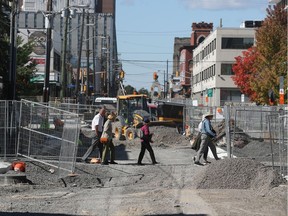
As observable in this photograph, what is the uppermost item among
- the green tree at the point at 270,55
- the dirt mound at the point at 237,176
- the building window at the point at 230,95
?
the green tree at the point at 270,55

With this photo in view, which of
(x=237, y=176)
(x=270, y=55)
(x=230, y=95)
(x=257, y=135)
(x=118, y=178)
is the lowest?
(x=118, y=178)

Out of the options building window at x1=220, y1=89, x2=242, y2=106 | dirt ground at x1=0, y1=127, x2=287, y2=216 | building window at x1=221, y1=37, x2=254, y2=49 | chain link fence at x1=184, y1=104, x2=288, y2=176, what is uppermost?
building window at x1=221, y1=37, x2=254, y2=49

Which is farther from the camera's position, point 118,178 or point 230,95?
point 230,95

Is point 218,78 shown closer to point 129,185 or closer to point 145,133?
point 145,133

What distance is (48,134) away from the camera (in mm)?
19266

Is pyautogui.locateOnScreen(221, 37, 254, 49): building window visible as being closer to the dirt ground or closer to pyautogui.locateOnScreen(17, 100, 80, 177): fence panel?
the dirt ground

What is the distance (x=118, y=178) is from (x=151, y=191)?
3.85m

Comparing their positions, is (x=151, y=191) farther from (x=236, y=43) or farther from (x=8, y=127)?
(x=236, y=43)

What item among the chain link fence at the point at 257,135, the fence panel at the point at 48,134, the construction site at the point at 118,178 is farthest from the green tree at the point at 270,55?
the fence panel at the point at 48,134

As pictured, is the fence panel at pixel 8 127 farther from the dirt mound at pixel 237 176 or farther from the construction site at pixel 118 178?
the dirt mound at pixel 237 176

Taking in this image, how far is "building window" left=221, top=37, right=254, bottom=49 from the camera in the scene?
8162 centimetres

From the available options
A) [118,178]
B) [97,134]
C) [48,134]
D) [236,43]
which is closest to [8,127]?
[48,134]

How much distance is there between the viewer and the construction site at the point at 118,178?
12172 millimetres

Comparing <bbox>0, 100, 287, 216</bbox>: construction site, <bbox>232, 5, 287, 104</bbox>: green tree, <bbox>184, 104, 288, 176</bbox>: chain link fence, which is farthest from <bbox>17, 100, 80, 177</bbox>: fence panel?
<bbox>232, 5, 287, 104</bbox>: green tree
